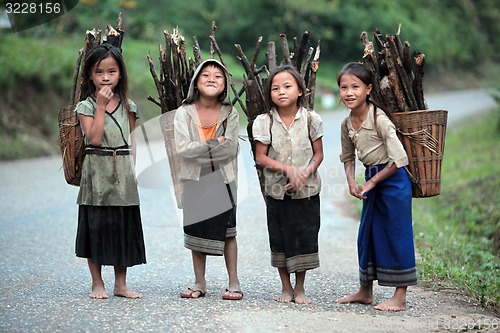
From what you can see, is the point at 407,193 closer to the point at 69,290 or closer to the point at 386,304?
the point at 386,304

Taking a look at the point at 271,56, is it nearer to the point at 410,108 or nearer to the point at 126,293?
the point at 410,108

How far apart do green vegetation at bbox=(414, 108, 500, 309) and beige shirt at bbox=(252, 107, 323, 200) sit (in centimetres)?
146

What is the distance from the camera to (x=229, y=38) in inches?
1455

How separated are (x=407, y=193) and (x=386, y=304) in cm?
76

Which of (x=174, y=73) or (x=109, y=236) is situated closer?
(x=109, y=236)

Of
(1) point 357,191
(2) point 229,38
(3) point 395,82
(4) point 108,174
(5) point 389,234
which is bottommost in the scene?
(5) point 389,234

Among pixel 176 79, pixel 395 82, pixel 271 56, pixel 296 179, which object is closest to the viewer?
pixel 296 179

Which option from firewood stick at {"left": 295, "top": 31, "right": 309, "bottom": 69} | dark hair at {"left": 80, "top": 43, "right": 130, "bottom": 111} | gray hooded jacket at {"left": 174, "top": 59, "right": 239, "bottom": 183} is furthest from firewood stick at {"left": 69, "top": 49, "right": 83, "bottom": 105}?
firewood stick at {"left": 295, "top": 31, "right": 309, "bottom": 69}

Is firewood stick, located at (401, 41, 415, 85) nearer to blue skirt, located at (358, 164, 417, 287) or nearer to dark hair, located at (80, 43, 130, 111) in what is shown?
blue skirt, located at (358, 164, 417, 287)

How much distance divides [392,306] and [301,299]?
0.61m

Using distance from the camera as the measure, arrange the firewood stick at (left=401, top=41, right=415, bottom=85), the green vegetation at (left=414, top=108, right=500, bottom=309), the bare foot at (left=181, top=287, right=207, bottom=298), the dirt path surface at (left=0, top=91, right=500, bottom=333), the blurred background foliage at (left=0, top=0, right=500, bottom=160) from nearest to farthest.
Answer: the dirt path surface at (left=0, top=91, right=500, bottom=333), the bare foot at (left=181, top=287, right=207, bottom=298), the firewood stick at (left=401, top=41, right=415, bottom=85), the green vegetation at (left=414, top=108, right=500, bottom=309), the blurred background foliage at (left=0, top=0, right=500, bottom=160)

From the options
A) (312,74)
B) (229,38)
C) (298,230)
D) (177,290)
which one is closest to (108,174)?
(177,290)

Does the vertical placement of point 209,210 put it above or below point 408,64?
below

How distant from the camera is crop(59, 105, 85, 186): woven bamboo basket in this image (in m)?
5.28
